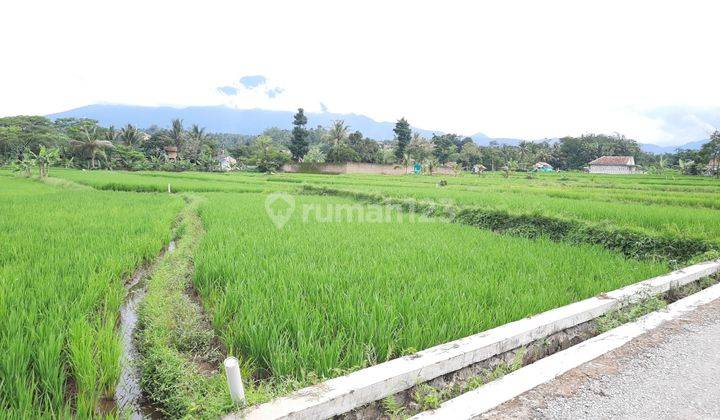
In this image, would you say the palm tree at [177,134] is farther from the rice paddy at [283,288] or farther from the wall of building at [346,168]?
the rice paddy at [283,288]

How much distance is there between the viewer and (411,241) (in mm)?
5414

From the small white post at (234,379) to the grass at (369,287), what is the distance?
367mm

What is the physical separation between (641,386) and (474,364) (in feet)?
2.78

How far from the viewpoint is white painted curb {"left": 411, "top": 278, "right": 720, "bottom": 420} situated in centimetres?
175

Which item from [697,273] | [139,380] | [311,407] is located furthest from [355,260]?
[697,273]

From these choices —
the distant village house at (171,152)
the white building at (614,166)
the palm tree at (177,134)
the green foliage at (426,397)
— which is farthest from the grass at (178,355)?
the white building at (614,166)

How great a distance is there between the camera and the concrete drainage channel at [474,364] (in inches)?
66.4

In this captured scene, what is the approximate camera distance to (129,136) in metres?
41.9

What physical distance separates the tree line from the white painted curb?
27241 mm

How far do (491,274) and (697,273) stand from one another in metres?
2.18

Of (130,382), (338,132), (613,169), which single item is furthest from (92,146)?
(613,169)

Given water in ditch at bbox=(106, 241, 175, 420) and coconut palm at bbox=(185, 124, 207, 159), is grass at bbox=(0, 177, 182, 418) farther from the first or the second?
coconut palm at bbox=(185, 124, 207, 159)

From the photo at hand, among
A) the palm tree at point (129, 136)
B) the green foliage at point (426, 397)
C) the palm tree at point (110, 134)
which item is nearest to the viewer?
the green foliage at point (426, 397)

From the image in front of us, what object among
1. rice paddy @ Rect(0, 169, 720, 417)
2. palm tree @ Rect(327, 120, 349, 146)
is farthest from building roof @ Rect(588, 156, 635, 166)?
rice paddy @ Rect(0, 169, 720, 417)
